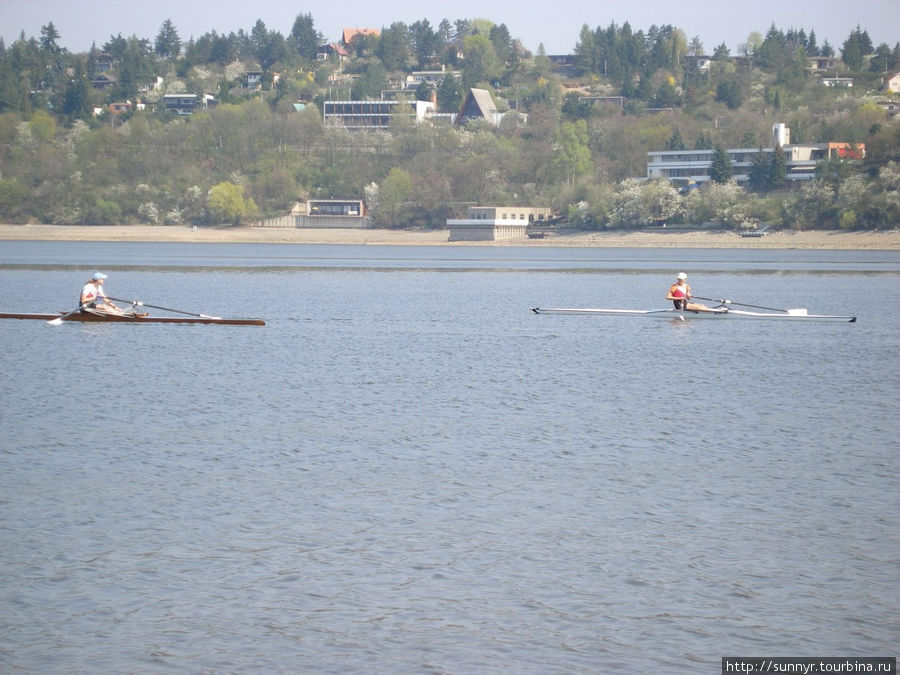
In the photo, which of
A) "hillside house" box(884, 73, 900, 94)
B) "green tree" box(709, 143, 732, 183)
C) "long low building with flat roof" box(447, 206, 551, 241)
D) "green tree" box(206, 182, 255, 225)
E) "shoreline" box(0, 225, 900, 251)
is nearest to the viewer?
"green tree" box(709, 143, 732, 183)

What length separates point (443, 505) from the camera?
15969 millimetres

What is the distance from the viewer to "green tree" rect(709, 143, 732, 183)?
133750 millimetres

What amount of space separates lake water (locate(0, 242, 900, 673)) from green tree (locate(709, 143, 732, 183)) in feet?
329

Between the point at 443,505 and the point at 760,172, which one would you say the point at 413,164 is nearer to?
the point at 760,172

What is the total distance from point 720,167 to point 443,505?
124m

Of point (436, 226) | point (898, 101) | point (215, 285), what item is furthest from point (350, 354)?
point (898, 101)

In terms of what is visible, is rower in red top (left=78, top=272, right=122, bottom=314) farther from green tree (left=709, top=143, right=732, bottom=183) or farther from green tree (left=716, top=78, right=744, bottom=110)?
green tree (left=716, top=78, right=744, bottom=110)

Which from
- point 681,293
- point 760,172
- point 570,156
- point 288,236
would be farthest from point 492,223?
point 681,293

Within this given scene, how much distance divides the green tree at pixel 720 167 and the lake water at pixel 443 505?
100136 millimetres

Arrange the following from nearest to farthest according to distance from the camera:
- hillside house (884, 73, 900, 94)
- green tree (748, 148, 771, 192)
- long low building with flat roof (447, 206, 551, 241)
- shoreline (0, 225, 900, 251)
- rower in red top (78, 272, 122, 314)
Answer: rower in red top (78, 272, 122, 314)
green tree (748, 148, 771, 192)
shoreline (0, 225, 900, 251)
long low building with flat roof (447, 206, 551, 241)
hillside house (884, 73, 900, 94)

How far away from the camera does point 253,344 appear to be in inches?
1449

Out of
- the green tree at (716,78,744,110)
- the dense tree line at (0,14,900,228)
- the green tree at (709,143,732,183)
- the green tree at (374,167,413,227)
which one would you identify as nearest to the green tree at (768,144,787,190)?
the dense tree line at (0,14,900,228)

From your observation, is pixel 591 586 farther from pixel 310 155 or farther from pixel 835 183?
pixel 310 155

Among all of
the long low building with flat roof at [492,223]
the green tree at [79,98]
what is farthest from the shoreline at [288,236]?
the green tree at [79,98]
